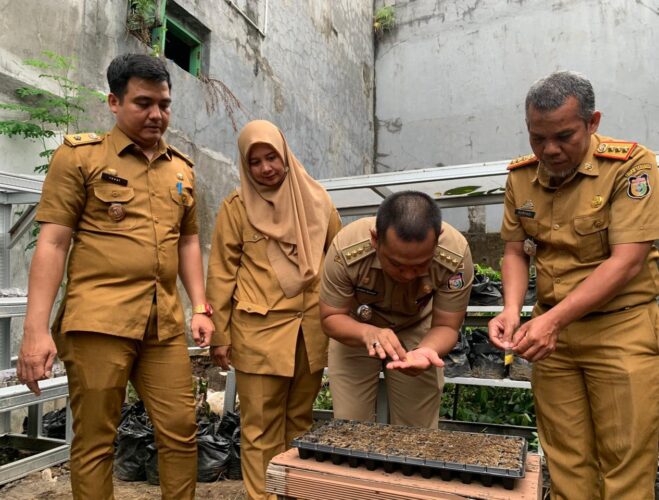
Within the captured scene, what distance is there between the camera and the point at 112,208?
1.85m

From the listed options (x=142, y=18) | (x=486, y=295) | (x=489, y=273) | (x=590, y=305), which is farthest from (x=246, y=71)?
(x=590, y=305)

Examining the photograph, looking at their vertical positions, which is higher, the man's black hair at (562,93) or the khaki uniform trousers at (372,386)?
the man's black hair at (562,93)

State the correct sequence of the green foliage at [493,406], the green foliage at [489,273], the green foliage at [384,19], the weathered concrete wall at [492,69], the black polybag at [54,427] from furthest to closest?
the green foliage at [384,19], the weathered concrete wall at [492,69], the green foliage at [489,273], the green foliage at [493,406], the black polybag at [54,427]

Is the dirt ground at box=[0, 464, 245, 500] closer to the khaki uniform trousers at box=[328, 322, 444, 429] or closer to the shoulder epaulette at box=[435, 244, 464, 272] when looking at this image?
the khaki uniform trousers at box=[328, 322, 444, 429]

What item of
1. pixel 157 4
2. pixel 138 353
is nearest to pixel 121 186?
pixel 138 353

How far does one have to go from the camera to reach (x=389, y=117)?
31.7ft

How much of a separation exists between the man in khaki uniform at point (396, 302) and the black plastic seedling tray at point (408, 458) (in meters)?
0.23

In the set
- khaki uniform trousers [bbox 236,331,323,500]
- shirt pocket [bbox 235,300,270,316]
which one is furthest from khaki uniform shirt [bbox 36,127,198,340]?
khaki uniform trousers [bbox 236,331,323,500]

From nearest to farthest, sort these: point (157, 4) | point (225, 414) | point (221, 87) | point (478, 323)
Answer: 1. point (225, 414)
2. point (478, 323)
3. point (157, 4)
4. point (221, 87)

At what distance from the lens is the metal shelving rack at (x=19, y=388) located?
2.73 metres

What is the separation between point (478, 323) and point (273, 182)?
1.93m

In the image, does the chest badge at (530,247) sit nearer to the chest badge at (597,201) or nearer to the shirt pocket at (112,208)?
the chest badge at (597,201)

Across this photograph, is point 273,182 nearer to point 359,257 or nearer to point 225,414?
point 359,257

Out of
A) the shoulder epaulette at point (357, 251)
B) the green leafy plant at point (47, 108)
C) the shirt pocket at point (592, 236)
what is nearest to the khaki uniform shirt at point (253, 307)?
the shoulder epaulette at point (357, 251)
